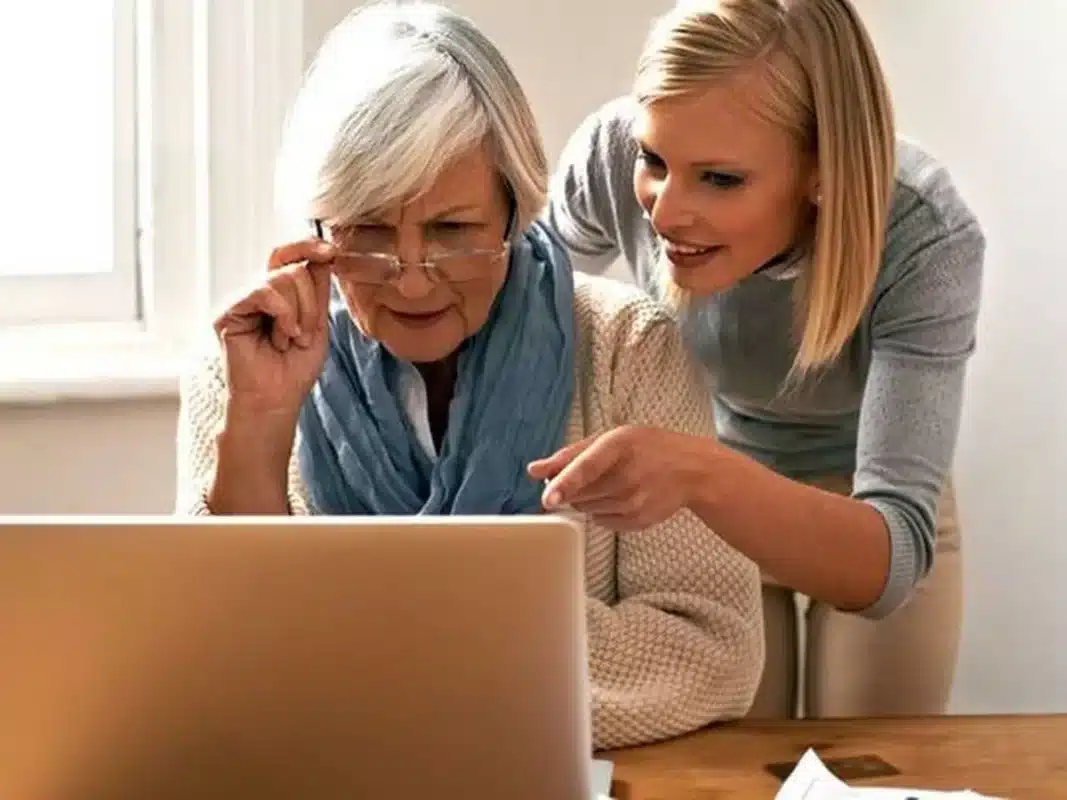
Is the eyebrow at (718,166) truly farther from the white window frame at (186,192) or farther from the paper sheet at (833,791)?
the white window frame at (186,192)

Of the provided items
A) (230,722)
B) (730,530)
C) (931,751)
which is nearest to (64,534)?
(230,722)

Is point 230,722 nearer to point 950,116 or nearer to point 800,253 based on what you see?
point 800,253

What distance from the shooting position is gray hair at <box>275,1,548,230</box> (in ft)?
4.87

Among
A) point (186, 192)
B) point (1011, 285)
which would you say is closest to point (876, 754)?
point (1011, 285)

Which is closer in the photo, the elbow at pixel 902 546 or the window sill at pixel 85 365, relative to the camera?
the elbow at pixel 902 546

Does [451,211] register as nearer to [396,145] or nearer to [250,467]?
[396,145]

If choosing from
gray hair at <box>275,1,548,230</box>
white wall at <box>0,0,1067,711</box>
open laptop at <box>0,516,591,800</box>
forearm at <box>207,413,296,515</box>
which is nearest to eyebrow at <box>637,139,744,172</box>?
gray hair at <box>275,1,548,230</box>

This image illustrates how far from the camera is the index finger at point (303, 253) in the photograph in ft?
5.01

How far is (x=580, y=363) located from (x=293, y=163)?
33 cm

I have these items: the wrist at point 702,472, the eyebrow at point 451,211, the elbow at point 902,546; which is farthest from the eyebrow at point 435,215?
the elbow at point 902,546

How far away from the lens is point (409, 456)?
1.59 m

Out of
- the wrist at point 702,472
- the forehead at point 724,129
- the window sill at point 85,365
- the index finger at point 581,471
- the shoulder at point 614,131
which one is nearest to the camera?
the index finger at point 581,471

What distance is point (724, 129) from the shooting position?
1.46m

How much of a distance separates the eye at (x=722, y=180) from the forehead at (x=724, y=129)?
2 cm
